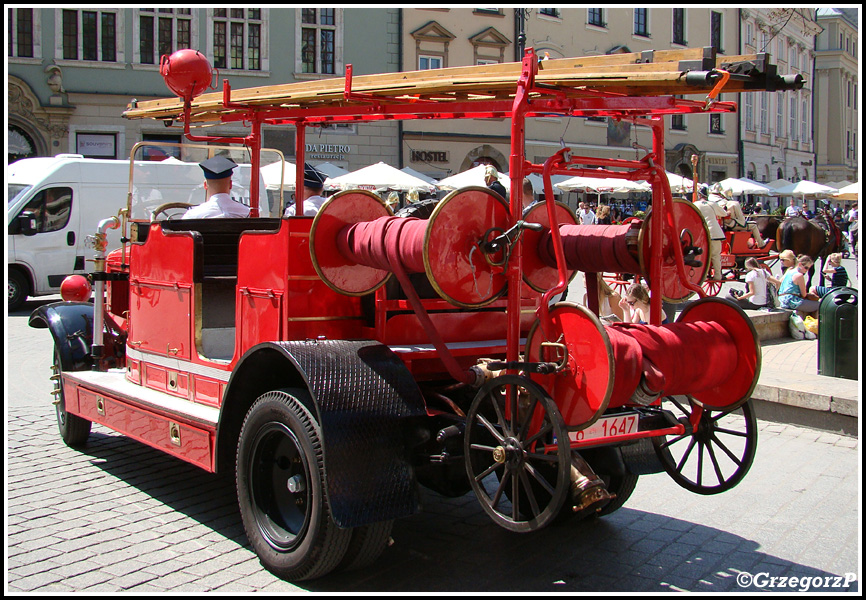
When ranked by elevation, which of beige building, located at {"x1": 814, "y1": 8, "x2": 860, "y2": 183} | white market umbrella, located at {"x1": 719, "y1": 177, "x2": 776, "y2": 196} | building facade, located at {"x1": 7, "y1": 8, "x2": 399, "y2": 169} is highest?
beige building, located at {"x1": 814, "y1": 8, "x2": 860, "y2": 183}

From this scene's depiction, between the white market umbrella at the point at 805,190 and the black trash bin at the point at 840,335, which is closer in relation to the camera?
the black trash bin at the point at 840,335

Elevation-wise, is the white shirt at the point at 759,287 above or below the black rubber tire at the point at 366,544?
above

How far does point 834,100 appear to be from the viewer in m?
56.8

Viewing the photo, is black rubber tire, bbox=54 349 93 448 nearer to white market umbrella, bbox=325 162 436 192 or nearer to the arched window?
white market umbrella, bbox=325 162 436 192

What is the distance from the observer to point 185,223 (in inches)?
210

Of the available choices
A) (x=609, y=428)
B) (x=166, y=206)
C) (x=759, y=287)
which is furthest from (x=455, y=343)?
(x=759, y=287)

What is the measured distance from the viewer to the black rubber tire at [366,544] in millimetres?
3662

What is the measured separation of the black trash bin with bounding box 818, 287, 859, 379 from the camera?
7539mm

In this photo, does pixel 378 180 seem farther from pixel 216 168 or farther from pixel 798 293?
pixel 216 168

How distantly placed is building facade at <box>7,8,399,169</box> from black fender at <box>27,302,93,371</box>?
52.4ft

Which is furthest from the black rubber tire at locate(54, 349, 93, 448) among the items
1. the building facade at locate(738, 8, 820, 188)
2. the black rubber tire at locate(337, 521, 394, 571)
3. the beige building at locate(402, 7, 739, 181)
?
the building facade at locate(738, 8, 820, 188)

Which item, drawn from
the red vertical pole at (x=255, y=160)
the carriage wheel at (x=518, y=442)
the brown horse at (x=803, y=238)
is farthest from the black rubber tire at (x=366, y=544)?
the brown horse at (x=803, y=238)

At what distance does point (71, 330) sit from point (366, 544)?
359 cm

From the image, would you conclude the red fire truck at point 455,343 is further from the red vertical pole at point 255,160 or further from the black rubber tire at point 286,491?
the red vertical pole at point 255,160
